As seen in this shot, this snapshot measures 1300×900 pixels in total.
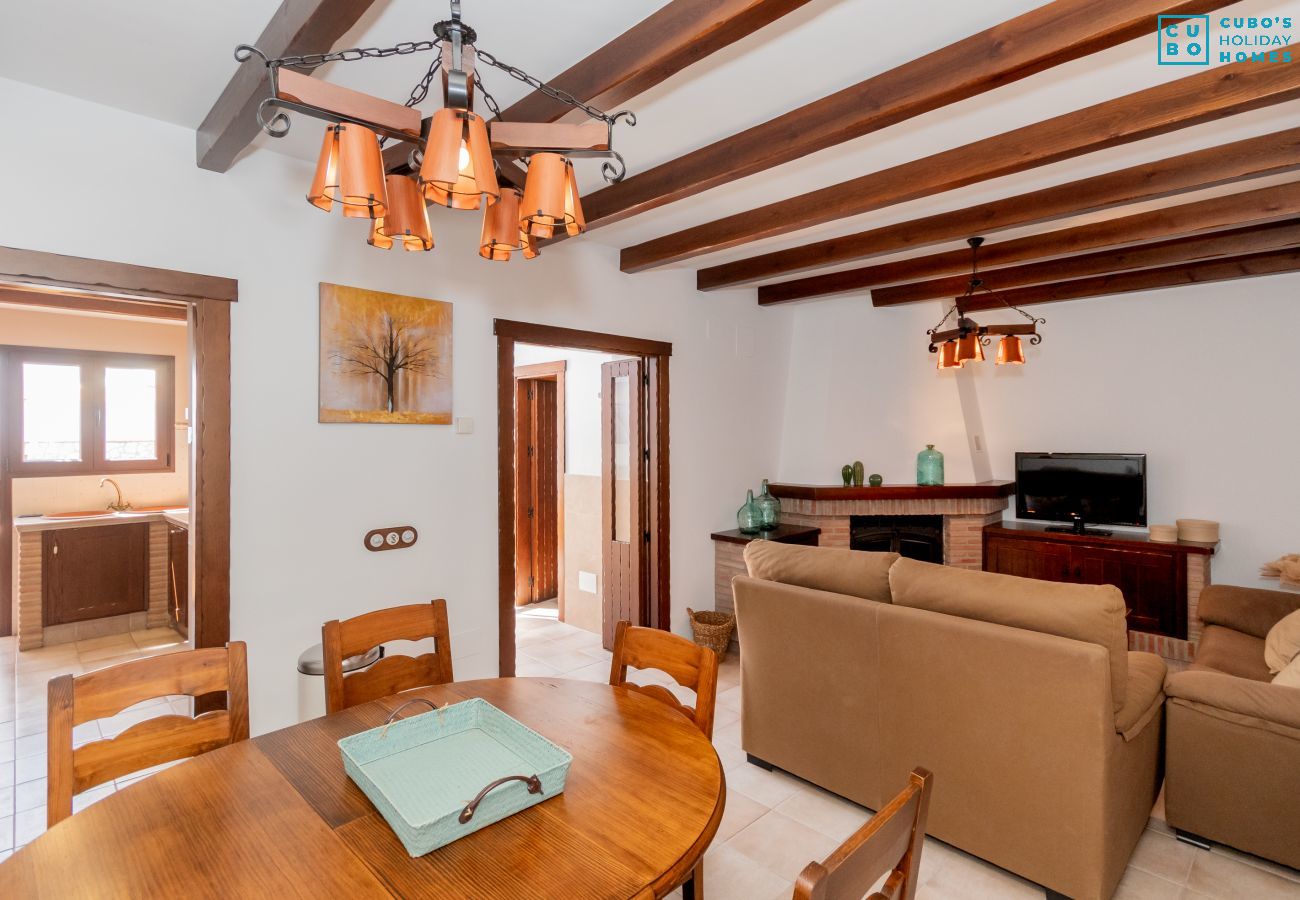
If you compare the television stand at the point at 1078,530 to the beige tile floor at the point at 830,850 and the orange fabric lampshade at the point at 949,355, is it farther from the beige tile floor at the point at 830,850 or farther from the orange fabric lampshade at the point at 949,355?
the beige tile floor at the point at 830,850

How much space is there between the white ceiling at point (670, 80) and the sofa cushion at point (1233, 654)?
2206 millimetres

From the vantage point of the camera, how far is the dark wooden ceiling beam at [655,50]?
1.58m

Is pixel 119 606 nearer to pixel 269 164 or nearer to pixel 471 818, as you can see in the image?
pixel 269 164

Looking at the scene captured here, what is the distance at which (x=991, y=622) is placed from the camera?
221 cm

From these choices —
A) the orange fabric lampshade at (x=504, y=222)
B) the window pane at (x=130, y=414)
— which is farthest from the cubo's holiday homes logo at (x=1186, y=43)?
A: the window pane at (x=130, y=414)

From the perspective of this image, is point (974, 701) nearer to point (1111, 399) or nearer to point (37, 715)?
point (1111, 399)

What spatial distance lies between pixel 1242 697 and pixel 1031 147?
2.02 m

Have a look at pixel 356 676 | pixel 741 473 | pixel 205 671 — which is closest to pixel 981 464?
pixel 741 473

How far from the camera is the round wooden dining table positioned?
3.46ft

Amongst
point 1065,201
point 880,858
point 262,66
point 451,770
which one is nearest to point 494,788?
point 451,770

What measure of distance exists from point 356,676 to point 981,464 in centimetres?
488

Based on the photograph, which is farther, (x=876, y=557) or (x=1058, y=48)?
(x=876, y=557)

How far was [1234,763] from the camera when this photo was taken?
216cm

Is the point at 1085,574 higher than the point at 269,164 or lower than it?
lower
